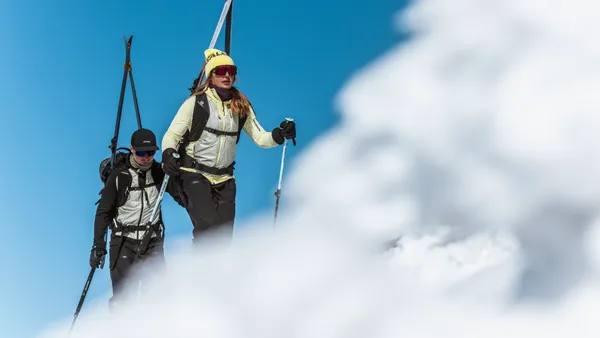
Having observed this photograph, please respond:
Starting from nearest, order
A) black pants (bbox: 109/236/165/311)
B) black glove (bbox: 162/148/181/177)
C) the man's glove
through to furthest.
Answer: black glove (bbox: 162/148/181/177) < the man's glove < black pants (bbox: 109/236/165/311)

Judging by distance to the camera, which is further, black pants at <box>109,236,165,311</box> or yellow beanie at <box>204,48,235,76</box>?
black pants at <box>109,236,165,311</box>

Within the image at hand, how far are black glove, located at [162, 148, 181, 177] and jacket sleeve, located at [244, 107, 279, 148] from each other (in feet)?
3.76

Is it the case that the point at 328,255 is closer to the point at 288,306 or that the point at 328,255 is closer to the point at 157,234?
the point at 288,306

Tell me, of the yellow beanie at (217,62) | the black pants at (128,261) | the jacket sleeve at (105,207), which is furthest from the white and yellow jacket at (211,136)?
the black pants at (128,261)

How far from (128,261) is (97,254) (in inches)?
18.5

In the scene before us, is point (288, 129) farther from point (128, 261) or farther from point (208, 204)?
point (128, 261)

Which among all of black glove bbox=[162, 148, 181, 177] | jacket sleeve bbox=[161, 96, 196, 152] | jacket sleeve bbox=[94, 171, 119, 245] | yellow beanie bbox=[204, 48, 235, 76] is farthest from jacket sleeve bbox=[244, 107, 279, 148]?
jacket sleeve bbox=[94, 171, 119, 245]

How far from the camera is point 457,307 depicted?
965 cm

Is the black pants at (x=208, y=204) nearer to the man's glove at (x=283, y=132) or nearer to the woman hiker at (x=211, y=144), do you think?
the woman hiker at (x=211, y=144)

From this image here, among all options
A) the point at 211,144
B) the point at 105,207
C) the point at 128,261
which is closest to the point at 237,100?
the point at 211,144

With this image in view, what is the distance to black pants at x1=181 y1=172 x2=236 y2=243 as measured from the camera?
10.8 meters

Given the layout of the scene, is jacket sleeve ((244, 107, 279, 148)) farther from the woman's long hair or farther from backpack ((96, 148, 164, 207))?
backpack ((96, 148, 164, 207))

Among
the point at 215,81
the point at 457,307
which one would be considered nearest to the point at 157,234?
the point at 215,81

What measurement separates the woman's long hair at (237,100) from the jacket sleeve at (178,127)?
9.7 inches
